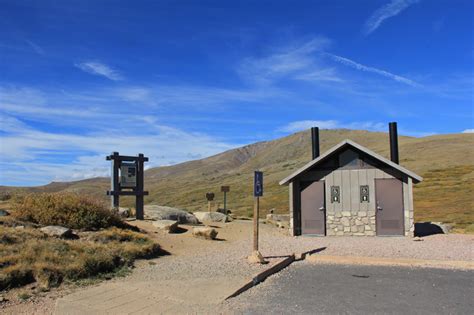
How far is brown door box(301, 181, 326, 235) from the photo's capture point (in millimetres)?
20172

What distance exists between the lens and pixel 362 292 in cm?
877

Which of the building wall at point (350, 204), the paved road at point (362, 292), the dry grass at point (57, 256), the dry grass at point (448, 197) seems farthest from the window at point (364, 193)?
the dry grass at point (57, 256)

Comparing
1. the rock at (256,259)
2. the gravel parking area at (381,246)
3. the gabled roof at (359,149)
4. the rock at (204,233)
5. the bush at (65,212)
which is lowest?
the gravel parking area at (381,246)

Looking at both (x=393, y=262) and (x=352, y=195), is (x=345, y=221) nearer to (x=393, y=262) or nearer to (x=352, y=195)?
(x=352, y=195)

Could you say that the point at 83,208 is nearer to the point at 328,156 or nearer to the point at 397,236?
the point at 328,156

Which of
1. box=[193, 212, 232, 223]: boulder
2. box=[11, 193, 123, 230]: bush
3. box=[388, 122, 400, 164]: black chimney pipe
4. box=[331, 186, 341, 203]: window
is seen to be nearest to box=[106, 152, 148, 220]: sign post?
box=[11, 193, 123, 230]: bush

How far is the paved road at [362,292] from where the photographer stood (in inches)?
295

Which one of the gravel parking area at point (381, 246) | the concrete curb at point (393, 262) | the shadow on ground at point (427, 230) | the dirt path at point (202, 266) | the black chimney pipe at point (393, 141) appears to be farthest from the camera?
the black chimney pipe at point (393, 141)

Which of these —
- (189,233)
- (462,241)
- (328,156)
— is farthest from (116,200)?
(462,241)

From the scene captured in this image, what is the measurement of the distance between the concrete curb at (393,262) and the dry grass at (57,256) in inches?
199

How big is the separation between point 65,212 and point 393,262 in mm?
10381

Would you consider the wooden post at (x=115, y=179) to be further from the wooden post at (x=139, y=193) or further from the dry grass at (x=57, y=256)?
the dry grass at (x=57, y=256)

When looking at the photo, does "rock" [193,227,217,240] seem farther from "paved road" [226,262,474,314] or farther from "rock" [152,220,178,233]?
"paved road" [226,262,474,314]

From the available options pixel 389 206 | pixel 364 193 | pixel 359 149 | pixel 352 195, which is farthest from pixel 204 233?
pixel 389 206
